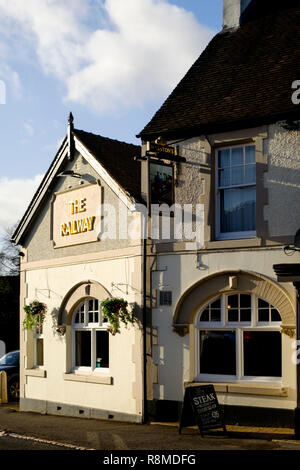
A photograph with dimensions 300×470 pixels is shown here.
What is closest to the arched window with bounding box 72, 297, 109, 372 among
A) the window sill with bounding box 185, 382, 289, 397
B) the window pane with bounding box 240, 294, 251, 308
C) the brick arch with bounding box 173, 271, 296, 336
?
Result: the brick arch with bounding box 173, 271, 296, 336

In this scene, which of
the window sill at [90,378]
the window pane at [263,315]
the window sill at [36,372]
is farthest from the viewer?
the window sill at [36,372]

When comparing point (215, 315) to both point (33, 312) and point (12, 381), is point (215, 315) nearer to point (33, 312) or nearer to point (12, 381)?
point (33, 312)

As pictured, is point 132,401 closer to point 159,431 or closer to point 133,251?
point 159,431

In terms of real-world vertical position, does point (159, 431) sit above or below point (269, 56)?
below

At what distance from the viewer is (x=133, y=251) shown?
15430mm

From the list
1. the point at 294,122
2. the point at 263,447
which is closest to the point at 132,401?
the point at 263,447

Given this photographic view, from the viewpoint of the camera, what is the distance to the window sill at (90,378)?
15.8 metres

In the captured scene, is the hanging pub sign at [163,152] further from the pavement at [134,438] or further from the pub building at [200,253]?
the pavement at [134,438]

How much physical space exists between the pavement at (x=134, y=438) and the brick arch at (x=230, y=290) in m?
2.10

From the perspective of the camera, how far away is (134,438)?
12.6m

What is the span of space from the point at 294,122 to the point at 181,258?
12.3 feet

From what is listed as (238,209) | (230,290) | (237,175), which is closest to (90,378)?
(230,290)

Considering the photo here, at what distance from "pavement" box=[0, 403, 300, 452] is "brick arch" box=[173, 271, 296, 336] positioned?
2103 mm

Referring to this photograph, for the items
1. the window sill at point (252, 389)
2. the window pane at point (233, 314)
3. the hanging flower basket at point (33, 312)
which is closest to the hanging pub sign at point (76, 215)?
the hanging flower basket at point (33, 312)
